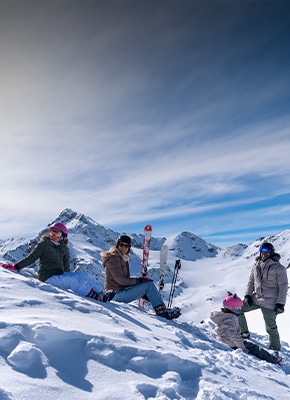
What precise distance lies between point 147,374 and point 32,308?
215 cm

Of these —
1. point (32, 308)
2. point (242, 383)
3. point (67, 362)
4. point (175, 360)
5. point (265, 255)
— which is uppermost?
point (265, 255)

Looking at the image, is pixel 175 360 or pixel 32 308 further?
pixel 32 308

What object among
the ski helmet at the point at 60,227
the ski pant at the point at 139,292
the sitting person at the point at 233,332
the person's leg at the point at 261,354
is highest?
the ski helmet at the point at 60,227

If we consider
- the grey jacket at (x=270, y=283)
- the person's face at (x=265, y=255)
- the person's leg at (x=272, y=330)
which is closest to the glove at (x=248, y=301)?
the grey jacket at (x=270, y=283)

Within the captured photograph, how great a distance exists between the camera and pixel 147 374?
3451 millimetres

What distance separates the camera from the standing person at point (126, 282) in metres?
7.96

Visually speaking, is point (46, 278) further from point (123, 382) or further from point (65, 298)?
point (123, 382)

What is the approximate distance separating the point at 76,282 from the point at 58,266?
2.95 feet

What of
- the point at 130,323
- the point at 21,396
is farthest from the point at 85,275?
the point at 21,396

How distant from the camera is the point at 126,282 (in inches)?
311

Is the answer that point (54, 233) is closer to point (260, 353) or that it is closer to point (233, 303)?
point (233, 303)

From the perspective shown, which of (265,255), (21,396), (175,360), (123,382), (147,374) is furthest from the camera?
(265,255)

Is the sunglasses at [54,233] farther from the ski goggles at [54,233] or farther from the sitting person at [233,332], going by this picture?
the sitting person at [233,332]

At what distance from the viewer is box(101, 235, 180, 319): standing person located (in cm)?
796
